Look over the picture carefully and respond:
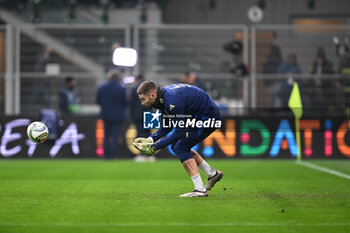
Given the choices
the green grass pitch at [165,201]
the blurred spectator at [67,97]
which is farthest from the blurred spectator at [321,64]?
the blurred spectator at [67,97]

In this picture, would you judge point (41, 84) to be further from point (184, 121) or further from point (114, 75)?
point (184, 121)

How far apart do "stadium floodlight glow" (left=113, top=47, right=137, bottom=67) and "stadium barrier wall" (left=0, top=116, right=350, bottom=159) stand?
1815 mm

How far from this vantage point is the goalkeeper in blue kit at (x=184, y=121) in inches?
350

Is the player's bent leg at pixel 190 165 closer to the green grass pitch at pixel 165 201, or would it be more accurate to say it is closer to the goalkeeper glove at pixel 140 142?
the green grass pitch at pixel 165 201

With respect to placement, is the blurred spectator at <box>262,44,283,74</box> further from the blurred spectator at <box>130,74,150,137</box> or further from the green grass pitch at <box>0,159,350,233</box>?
the green grass pitch at <box>0,159,350,233</box>

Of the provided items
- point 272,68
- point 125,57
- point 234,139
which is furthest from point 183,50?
point 234,139

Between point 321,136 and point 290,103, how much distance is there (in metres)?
1.48

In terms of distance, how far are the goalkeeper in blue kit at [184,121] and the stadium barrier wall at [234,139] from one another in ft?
25.4

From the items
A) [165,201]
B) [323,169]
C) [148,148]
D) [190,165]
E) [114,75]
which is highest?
[114,75]

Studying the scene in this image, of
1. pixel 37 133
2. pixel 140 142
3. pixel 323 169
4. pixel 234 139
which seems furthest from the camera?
pixel 234 139

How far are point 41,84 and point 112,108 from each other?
8.80 ft

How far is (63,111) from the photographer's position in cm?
1844

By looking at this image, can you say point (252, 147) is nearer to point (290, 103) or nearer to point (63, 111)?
point (290, 103)

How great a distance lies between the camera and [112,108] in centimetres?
1753
